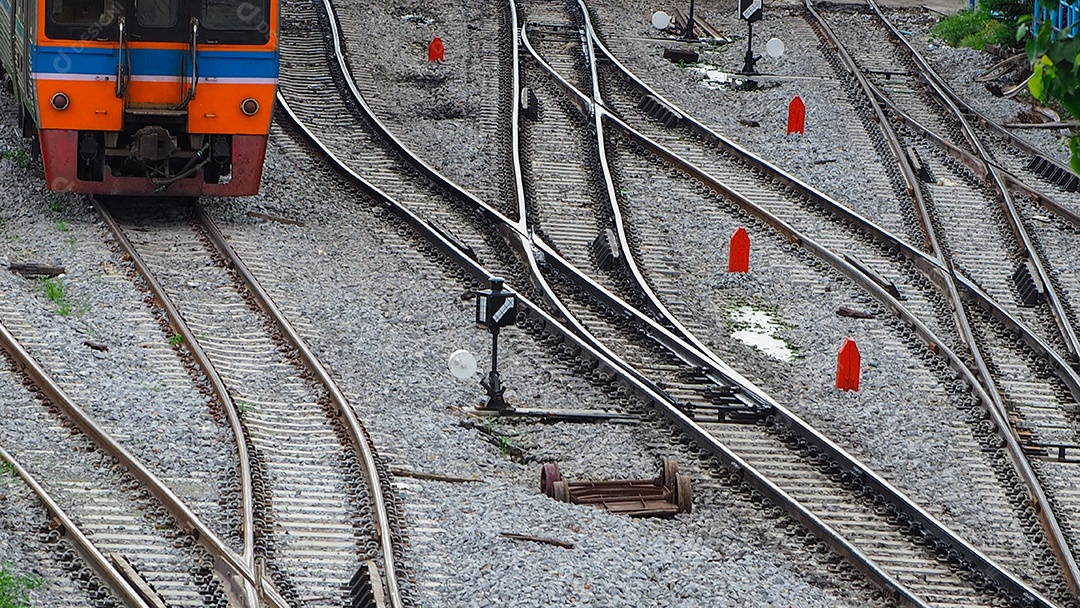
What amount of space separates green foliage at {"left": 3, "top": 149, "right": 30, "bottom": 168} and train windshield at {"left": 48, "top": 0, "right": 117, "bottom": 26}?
3.14 meters

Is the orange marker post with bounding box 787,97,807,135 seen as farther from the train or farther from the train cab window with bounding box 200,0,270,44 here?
the train cab window with bounding box 200,0,270,44

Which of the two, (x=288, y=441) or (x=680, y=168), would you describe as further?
(x=680, y=168)

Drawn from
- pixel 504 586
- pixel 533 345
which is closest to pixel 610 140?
pixel 533 345

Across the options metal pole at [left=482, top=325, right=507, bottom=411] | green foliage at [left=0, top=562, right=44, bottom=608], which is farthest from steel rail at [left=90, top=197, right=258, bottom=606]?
metal pole at [left=482, top=325, right=507, bottom=411]

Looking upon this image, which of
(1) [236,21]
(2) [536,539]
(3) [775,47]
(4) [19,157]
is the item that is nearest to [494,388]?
(2) [536,539]

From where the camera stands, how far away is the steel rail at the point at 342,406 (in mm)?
10398

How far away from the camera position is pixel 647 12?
95.0 feet

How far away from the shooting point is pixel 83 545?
10.1 metres

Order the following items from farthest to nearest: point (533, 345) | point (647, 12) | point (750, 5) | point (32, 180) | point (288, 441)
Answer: point (647, 12) < point (750, 5) < point (32, 180) < point (533, 345) < point (288, 441)

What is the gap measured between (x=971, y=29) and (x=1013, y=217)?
9.62 meters

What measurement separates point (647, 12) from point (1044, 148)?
28.7ft

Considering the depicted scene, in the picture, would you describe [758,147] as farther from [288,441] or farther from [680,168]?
[288,441]

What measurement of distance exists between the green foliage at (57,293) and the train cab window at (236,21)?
9.24 feet

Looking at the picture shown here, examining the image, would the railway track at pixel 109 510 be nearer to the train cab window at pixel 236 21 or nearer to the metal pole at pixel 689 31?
the train cab window at pixel 236 21
